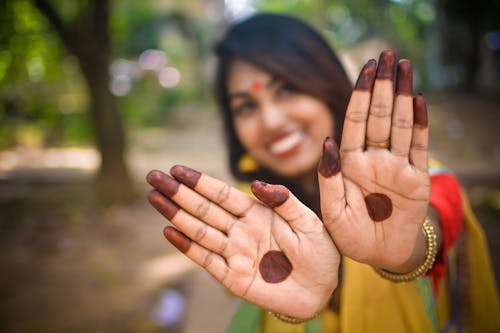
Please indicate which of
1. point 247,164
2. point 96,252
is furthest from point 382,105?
point 96,252

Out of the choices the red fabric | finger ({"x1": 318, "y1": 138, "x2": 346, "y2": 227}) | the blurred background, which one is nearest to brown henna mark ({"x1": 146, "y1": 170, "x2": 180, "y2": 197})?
finger ({"x1": 318, "y1": 138, "x2": 346, "y2": 227})

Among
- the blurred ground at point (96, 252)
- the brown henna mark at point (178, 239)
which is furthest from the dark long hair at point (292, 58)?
the blurred ground at point (96, 252)

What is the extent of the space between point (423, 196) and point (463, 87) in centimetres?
936

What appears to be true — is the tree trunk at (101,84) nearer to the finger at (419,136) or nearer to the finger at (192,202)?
the finger at (192,202)

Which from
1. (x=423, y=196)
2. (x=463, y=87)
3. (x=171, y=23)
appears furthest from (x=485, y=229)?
(x=171, y=23)

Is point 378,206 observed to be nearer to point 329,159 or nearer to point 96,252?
point 329,159

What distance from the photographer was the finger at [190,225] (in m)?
0.70

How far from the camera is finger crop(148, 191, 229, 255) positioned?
70cm

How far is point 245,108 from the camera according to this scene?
1225 millimetres

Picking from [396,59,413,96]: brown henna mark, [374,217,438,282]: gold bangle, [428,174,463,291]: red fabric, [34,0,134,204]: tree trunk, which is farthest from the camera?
[34,0,134,204]: tree trunk

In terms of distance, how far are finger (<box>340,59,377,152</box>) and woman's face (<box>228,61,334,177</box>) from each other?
0.48m

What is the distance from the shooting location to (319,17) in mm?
15078

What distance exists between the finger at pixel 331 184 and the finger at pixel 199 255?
0.72ft

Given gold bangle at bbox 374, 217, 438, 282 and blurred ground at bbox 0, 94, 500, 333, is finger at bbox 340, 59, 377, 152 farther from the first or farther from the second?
blurred ground at bbox 0, 94, 500, 333
